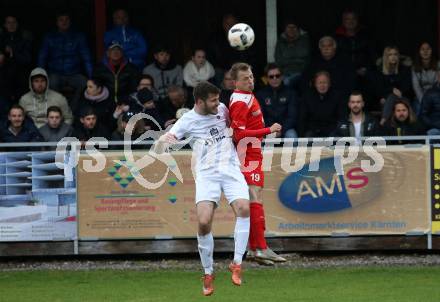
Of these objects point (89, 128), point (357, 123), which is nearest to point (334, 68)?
point (357, 123)

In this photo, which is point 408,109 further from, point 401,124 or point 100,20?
point 100,20

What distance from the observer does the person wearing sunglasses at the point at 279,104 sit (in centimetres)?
1689

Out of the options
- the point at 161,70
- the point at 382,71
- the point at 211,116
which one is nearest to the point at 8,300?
the point at 211,116

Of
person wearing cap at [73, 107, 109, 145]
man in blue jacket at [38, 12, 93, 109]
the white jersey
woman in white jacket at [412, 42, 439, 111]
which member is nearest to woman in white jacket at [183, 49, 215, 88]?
man in blue jacket at [38, 12, 93, 109]

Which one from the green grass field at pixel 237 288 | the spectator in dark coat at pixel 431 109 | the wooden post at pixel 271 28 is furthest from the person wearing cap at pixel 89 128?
the spectator in dark coat at pixel 431 109

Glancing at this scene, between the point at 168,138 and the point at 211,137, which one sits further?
the point at 211,137

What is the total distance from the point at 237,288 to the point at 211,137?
3284 mm

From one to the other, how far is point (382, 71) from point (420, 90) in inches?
24.3

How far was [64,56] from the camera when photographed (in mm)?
18172

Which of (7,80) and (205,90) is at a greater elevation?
(7,80)

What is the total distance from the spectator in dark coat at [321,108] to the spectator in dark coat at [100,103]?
2729mm

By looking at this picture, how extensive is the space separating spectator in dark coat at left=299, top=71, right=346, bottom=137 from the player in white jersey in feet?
15.1

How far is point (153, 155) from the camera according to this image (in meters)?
16.3

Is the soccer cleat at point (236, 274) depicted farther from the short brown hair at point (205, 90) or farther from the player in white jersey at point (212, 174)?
the short brown hair at point (205, 90)
